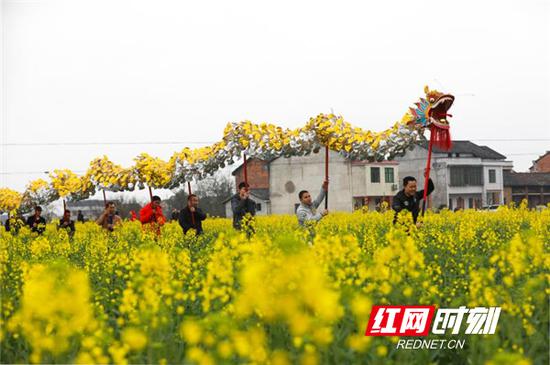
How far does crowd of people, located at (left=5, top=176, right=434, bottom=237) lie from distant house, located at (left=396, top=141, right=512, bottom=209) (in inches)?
1609

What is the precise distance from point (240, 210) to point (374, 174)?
4051 cm

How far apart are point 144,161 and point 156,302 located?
398 inches

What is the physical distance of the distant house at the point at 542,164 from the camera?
241ft

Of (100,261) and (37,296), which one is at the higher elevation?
(37,296)

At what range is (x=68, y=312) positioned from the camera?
3.95 meters

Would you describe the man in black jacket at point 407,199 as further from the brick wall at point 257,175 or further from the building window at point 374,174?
the brick wall at point 257,175

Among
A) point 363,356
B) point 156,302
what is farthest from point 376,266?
point 156,302

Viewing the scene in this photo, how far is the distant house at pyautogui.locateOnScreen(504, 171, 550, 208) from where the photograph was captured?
60.3 metres

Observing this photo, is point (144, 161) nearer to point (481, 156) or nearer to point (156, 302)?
point (156, 302)

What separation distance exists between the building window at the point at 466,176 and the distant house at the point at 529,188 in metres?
4.28

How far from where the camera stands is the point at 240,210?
11.9 metres

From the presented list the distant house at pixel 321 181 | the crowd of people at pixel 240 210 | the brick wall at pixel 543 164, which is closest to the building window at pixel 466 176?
the distant house at pixel 321 181

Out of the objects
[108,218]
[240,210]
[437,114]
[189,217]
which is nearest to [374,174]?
[108,218]

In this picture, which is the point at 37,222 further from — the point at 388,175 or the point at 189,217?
the point at 388,175
